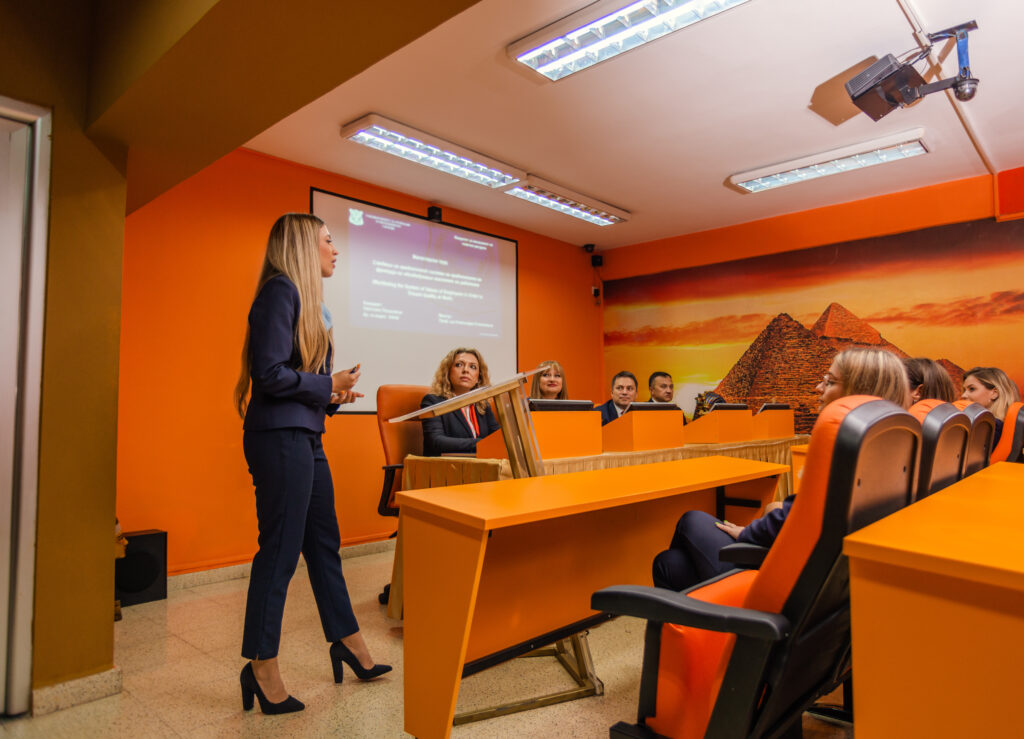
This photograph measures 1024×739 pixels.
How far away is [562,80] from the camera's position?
325 centimetres

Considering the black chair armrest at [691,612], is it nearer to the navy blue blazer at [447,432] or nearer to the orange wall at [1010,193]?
the navy blue blazer at [447,432]

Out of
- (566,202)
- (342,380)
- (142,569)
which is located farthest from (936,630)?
(566,202)

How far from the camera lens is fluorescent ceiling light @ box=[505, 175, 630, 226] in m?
4.65

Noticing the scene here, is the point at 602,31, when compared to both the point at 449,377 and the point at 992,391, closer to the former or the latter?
the point at 449,377

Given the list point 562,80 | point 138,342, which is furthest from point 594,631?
point 138,342

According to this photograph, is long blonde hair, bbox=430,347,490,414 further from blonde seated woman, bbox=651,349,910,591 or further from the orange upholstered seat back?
the orange upholstered seat back

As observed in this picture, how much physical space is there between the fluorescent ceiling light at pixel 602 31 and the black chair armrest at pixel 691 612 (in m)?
2.42

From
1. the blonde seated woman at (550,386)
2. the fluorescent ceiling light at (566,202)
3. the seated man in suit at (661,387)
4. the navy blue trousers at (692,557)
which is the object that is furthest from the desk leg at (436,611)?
the seated man in suit at (661,387)

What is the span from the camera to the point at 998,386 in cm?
365

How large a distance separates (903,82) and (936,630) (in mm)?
2976

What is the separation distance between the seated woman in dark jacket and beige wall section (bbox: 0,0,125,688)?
1.62m

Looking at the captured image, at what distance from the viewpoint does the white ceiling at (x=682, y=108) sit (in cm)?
279

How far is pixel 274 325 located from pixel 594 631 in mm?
1891

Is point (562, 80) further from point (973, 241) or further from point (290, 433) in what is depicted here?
point (973, 241)
